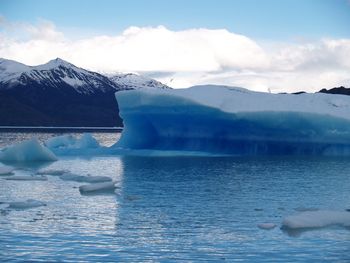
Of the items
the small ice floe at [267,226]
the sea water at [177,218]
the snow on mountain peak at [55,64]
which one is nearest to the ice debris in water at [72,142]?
the sea water at [177,218]

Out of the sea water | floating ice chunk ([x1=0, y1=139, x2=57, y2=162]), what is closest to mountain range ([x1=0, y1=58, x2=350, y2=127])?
floating ice chunk ([x1=0, y1=139, x2=57, y2=162])

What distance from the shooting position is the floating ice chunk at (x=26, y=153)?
2375 centimetres

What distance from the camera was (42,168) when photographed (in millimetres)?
21812

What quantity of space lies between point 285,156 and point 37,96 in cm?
11461

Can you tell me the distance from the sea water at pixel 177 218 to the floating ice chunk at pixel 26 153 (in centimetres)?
389

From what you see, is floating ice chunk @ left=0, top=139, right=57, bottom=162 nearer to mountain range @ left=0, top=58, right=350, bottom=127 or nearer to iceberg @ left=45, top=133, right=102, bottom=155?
iceberg @ left=45, top=133, right=102, bottom=155

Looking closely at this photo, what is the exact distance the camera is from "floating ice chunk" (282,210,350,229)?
990 cm

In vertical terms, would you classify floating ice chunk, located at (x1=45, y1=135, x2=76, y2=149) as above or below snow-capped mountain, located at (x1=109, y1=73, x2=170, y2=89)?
below

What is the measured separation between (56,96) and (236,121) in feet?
384

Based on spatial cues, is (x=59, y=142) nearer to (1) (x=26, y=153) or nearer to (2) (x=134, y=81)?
(1) (x=26, y=153)

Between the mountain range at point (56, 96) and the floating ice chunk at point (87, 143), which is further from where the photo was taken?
the mountain range at point (56, 96)

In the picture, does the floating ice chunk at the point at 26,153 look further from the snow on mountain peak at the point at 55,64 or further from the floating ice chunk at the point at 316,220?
the snow on mountain peak at the point at 55,64

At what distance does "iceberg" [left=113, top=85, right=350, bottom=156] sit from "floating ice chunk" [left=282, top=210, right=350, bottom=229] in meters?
15.0

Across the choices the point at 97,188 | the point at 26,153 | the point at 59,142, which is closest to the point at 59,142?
the point at 59,142
